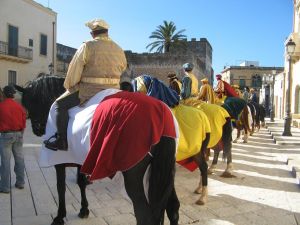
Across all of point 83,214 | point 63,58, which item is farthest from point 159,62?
point 83,214

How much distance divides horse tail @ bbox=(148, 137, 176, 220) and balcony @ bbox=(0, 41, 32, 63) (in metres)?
26.5

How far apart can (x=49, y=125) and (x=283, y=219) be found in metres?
3.27

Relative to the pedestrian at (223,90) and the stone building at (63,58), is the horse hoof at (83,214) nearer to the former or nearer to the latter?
the pedestrian at (223,90)

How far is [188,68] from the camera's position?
7.18 m

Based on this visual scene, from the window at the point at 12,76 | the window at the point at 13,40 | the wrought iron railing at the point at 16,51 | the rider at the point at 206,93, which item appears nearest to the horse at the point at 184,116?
the rider at the point at 206,93

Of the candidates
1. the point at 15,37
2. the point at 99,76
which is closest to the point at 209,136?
the point at 99,76

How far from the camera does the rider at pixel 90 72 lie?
409 centimetres

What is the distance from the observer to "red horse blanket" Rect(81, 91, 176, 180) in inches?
126

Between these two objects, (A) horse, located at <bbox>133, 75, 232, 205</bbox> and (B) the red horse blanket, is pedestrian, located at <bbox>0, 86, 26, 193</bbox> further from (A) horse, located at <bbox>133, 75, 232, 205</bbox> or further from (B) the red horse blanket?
(B) the red horse blanket

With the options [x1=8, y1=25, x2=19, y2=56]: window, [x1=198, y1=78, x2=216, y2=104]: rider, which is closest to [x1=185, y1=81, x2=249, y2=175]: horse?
[x1=198, y1=78, x2=216, y2=104]: rider

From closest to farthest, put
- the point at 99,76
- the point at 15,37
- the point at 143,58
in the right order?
the point at 99,76 < the point at 15,37 < the point at 143,58

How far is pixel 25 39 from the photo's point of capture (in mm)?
A: 30859

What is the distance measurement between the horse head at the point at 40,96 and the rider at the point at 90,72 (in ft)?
3.03

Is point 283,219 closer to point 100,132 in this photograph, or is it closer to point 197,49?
point 100,132
